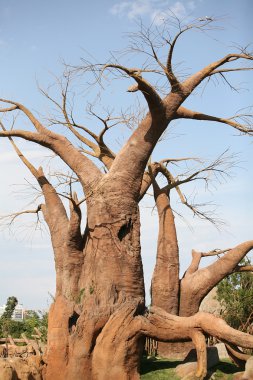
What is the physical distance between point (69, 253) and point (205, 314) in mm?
2239

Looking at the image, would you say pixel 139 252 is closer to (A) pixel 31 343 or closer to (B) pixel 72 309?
(B) pixel 72 309

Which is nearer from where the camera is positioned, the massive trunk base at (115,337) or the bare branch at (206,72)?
the massive trunk base at (115,337)

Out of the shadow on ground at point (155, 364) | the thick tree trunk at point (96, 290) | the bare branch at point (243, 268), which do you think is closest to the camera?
the thick tree trunk at point (96, 290)

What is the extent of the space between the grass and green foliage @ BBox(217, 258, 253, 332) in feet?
13.4

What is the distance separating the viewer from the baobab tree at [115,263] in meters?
7.71

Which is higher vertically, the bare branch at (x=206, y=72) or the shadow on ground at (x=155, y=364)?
the bare branch at (x=206, y=72)

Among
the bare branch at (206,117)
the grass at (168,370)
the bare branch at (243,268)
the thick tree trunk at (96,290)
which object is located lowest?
the grass at (168,370)

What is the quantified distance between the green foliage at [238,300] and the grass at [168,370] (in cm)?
407

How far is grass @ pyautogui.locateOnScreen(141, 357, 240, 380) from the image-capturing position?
7754 mm

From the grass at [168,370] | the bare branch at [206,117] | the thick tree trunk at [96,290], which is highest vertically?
Answer: the bare branch at [206,117]

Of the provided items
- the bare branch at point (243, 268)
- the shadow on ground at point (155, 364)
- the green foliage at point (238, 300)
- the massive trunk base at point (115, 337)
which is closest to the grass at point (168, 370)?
the shadow on ground at point (155, 364)

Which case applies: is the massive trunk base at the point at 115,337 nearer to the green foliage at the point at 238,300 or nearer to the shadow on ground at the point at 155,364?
the shadow on ground at the point at 155,364

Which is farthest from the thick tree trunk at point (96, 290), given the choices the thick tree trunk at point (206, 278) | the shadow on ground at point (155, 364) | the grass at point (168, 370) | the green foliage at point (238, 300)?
the green foliage at point (238, 300)

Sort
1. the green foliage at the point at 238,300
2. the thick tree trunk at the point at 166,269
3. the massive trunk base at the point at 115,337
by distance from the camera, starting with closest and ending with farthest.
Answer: the massive trunk base at the point at 115,337, the thick tree trunk at the point at 166,269, the green foliage at the point at 238,300
